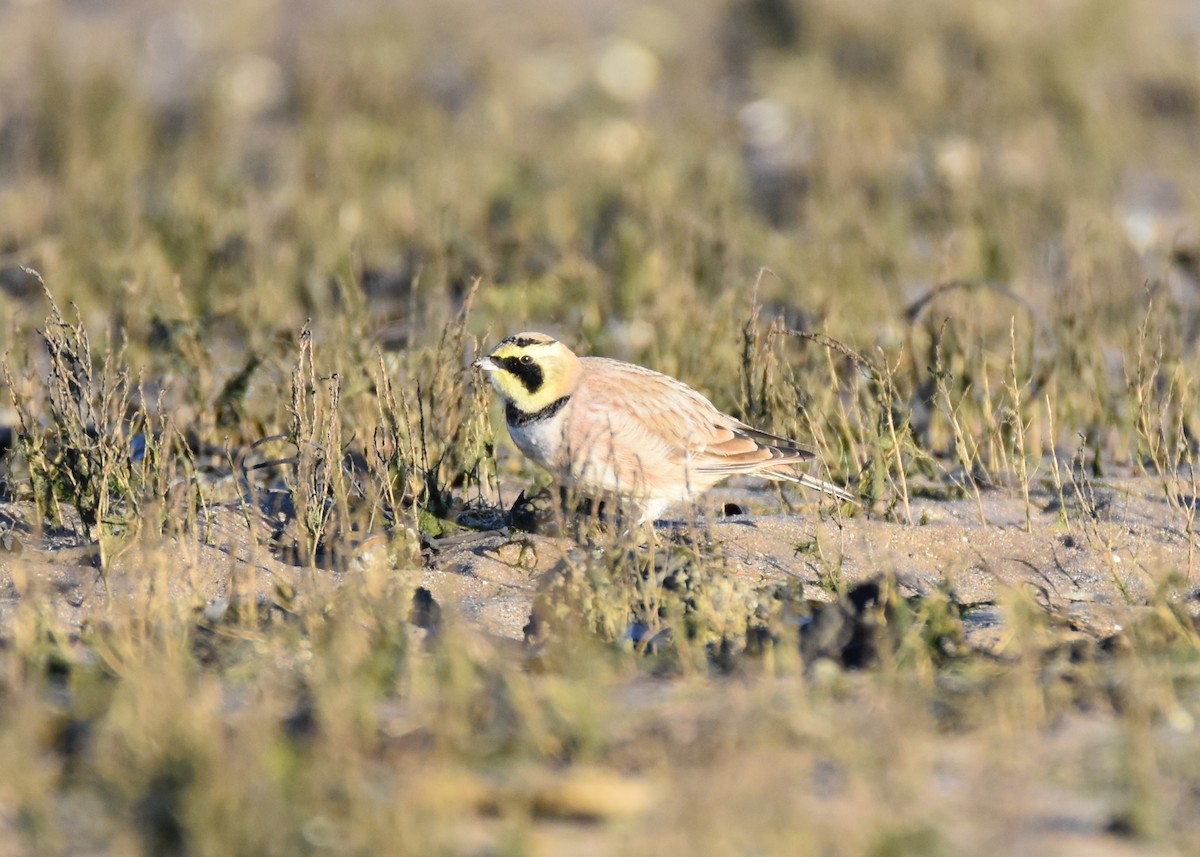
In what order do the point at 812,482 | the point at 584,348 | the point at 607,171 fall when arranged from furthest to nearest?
the point at 607,171
the point at 584,348
the point at 812,482

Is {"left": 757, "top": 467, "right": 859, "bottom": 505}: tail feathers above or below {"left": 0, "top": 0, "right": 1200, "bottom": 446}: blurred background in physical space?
below

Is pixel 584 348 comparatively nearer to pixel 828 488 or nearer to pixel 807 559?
pixel 828 488

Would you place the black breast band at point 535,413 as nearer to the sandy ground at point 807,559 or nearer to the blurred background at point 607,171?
the sandy ground at point 807,559

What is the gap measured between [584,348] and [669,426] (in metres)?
1.09

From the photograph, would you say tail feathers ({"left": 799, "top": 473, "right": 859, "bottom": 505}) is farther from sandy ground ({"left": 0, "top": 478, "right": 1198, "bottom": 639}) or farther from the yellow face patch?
the yellow face patch

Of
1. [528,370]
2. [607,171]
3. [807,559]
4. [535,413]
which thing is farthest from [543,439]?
[607,171]

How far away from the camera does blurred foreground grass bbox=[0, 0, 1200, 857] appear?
2641mm

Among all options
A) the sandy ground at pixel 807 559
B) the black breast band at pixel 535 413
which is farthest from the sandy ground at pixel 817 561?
the black breast band at pixel 535 413

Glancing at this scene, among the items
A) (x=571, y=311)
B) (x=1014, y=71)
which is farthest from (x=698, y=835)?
(x=1014, y=71)

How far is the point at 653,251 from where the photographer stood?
→ 22.1 feet

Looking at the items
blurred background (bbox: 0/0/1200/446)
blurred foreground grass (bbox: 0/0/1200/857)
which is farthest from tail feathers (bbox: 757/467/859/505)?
blurred background (bbox: 0/0/1200/446)

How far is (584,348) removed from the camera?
219 inches

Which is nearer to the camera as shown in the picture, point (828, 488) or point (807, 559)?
point (807, 559)

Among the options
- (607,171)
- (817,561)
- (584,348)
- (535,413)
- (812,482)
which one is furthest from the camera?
(607,171)
